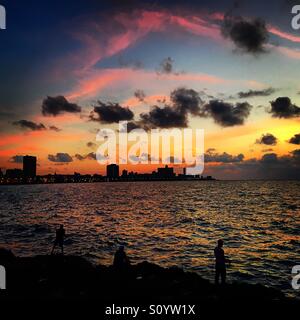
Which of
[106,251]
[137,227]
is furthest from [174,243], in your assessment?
[137,227]

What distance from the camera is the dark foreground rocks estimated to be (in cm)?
1425

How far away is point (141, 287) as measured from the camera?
640 inches

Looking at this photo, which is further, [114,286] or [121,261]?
[121,261]

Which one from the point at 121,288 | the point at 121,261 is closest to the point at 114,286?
the point at 121,288

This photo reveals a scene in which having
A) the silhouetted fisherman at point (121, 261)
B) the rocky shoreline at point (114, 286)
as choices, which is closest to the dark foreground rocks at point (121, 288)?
the rocky shoreline at point (114, 286)

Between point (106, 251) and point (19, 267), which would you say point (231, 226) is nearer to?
point (106, 251)

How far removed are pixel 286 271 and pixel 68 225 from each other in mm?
37039

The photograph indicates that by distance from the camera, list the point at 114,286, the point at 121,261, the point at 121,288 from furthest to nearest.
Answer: the point at 121,261 → the point at 114,286 → the point at 121,288

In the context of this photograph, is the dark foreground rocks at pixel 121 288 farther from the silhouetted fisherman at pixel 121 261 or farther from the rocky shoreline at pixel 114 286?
the silhouetted fisherman at pixel 121 261

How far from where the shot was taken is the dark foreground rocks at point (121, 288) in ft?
46.8

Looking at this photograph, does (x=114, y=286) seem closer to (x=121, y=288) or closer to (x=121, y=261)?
(x=121, y=288)

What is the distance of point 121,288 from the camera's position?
16.0 metres

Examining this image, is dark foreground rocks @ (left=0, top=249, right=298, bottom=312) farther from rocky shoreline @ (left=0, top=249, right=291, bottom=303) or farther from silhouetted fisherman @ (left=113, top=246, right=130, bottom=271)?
silhouetted fisherman @ (left=113, top=246, right=130, bottom=271)

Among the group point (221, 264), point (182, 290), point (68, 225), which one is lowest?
point (68, 225)
